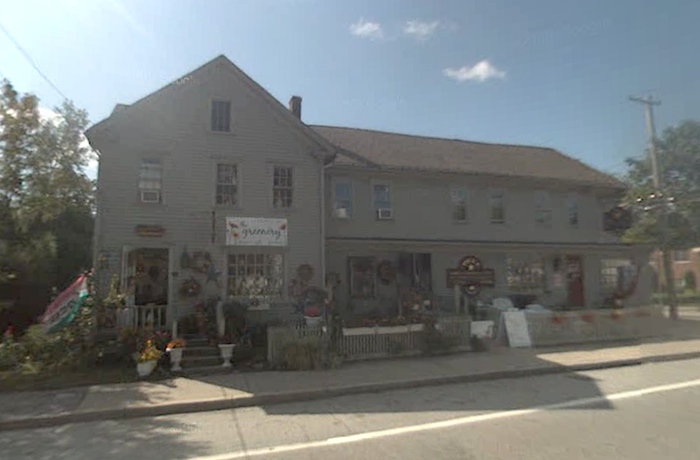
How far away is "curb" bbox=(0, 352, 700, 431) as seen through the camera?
799 cm

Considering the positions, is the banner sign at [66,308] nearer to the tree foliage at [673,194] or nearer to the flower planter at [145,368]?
the flower planter at [145,368]

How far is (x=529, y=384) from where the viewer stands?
1030cm

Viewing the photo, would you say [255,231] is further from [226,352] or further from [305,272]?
[226,352]

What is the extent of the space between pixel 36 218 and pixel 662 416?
809 inches

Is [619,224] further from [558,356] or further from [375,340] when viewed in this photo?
[375,340]

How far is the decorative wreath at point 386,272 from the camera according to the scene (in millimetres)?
18891

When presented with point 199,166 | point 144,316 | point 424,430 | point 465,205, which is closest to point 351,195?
point 465,205

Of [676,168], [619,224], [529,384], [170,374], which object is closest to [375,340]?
[529,384]

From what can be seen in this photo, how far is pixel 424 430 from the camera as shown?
23.3 feet

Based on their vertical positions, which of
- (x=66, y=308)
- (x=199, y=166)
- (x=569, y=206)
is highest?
(x=199, y=166)

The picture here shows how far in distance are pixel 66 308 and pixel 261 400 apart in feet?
20.2

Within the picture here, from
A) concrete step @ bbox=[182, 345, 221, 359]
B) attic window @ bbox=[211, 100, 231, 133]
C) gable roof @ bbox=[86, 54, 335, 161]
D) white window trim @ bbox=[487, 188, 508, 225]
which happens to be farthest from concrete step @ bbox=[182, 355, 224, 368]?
white window trim @ bbox=[487, 188, 508, 225]

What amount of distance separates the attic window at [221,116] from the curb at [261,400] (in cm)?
923

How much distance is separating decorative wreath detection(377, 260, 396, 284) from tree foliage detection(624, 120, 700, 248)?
11.9m
